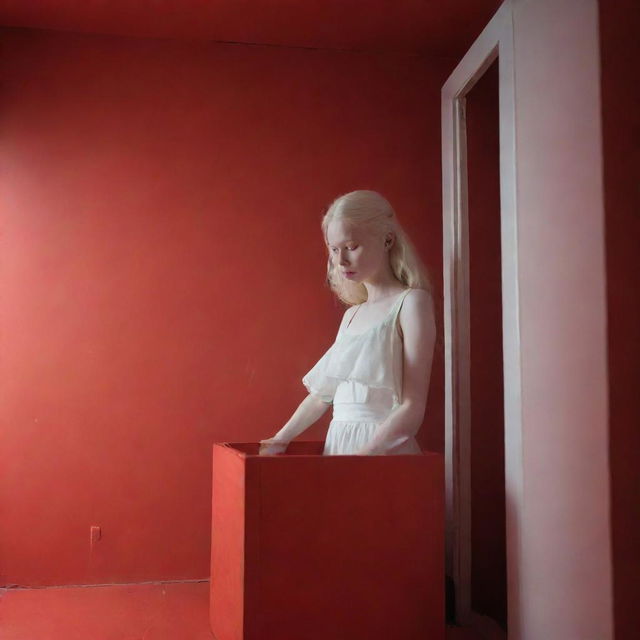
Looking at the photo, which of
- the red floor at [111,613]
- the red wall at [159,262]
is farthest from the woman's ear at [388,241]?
the red floor at [111,613]

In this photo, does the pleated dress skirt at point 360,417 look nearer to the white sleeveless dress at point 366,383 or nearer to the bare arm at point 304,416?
the white sleeveless dress at point 366,383

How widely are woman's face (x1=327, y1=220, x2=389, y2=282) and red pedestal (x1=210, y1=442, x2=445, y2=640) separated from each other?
25.5 inches

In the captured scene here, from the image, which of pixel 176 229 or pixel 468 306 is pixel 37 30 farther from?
pixel 468 306

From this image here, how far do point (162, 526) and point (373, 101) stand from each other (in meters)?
1.92

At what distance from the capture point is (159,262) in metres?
3.07

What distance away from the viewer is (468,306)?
2592 mm

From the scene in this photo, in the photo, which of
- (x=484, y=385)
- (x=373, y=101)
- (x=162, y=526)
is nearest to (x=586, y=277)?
(x=484, y=385)

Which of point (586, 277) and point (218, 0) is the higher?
point (218, 0)

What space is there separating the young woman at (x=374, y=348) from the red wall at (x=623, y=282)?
74cm

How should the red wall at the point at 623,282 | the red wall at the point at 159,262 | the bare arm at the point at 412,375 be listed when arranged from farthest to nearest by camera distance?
the red wall at the point at 159,262 < the bare arm at the point at 412,375 < the red wall at the point at 623,282

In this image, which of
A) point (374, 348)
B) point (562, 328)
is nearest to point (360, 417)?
point (374, 348)

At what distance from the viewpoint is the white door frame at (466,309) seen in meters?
2.03

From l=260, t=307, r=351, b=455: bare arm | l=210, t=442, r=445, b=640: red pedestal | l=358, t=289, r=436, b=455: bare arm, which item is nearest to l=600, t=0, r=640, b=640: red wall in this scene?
l=210, t=442, r=445, b=640: red pedestal

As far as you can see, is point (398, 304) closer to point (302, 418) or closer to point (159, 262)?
point (302, 418)
